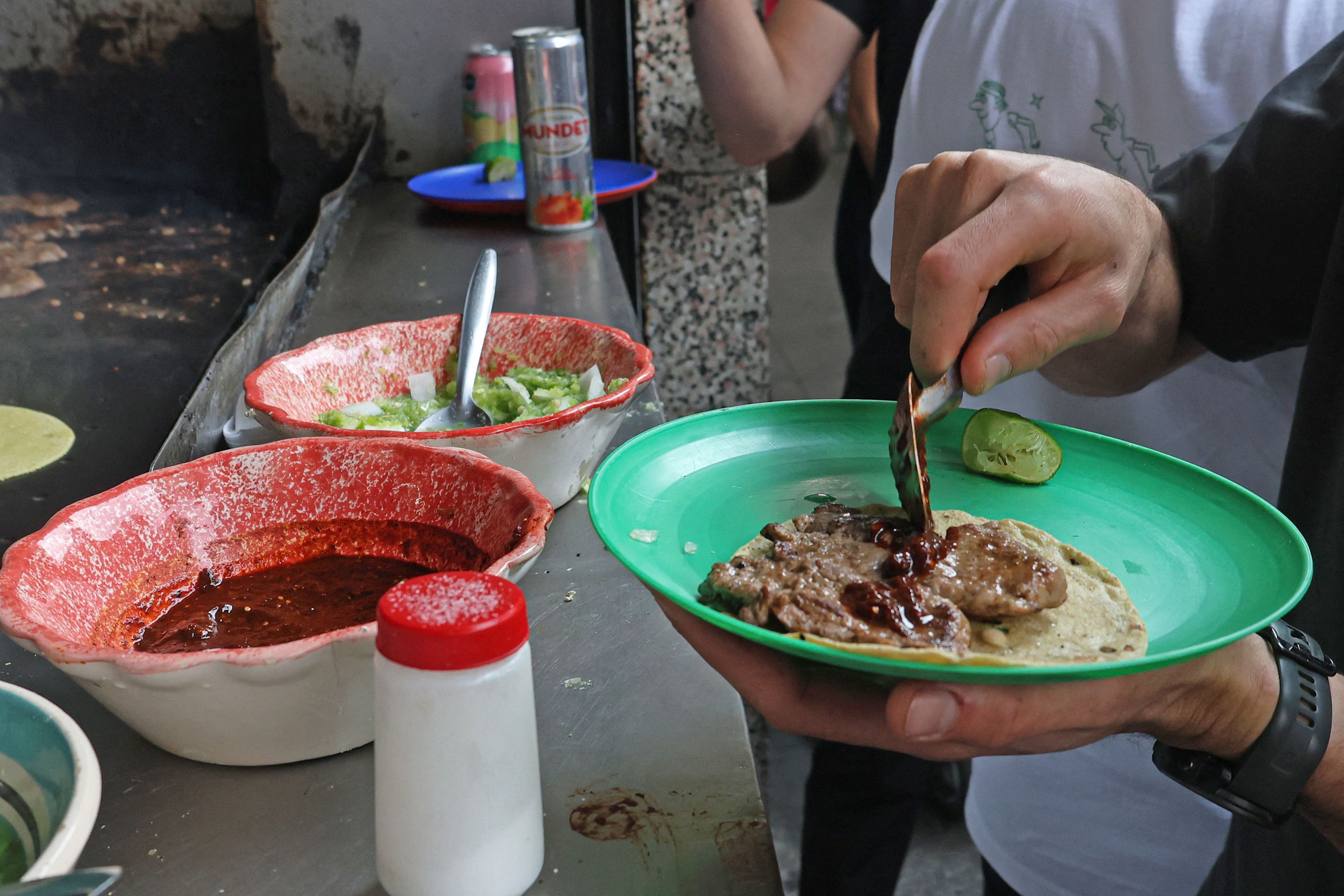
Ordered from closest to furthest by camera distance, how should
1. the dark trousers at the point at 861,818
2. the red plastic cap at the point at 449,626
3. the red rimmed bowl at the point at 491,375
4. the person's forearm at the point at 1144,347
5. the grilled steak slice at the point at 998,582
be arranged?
the red plastic cap at the point at 449,626
the grilled steak slice at the point at 998,582
the red rimmed bowl at the point at 491,375
the person's forearm at the point at 1144,347
the dark trousers at the point at 861,818

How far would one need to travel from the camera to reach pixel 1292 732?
3.11 feet

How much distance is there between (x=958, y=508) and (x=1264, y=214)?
60 centimetres

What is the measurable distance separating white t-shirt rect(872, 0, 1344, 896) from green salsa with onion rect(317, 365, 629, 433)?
3.13 ft

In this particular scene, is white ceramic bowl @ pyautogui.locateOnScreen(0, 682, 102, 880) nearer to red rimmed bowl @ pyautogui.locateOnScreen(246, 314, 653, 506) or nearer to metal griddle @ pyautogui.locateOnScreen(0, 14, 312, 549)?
red rimmed bowl @ pyautogui.locateOnScreen(246, 314, 653, 506)

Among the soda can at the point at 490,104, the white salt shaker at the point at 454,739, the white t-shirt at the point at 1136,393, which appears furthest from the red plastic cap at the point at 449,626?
the soda can at the point at 490,104

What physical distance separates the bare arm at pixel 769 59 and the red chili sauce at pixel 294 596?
1.76 m

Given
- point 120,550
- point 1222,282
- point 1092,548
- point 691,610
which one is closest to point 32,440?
point 120,550

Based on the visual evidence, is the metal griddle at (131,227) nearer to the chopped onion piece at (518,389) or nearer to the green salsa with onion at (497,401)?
the green salsa with onion at (497,401)

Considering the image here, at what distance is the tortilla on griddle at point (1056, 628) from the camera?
30.5 inches

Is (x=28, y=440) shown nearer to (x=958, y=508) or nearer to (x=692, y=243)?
(x=958, y=508)

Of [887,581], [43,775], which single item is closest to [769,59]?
[887,581]

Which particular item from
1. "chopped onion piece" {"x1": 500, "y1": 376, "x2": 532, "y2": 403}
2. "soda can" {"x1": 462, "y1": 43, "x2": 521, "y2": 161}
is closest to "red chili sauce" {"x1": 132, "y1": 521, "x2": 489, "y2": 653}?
"chopped onion piece" {"x1": 500, "y1": 376, "x2": 532, "y2": 403}

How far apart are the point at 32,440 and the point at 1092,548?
147cm

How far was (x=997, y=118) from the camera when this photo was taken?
2.01 meters
